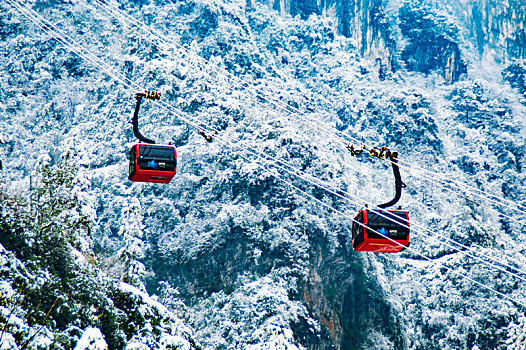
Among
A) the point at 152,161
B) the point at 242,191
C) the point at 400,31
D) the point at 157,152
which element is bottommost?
the point at 400,31

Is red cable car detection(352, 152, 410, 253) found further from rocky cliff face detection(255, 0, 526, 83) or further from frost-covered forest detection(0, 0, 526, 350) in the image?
rocky cliff face detection(255, 0, 526, 83)

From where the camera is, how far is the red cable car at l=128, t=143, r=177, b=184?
80.5ft

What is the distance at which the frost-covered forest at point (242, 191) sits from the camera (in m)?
29.3

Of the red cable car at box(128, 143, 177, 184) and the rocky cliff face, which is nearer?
the red cable car at box(128, 143, 177, 184)

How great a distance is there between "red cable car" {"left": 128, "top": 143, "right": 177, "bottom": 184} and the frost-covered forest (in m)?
1.76

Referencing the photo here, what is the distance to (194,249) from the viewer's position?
6072 cm

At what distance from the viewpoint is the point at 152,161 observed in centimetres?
2464

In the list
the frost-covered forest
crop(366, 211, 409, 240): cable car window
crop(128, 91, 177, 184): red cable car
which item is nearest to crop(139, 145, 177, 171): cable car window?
crop(128, 91, 177, 184): red cable car

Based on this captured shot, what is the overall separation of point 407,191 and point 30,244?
67172 millimetres

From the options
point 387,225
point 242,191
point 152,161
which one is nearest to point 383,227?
point 387,225

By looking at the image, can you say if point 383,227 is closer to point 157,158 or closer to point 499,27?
point 157,158

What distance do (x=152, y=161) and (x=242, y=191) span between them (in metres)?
40.4

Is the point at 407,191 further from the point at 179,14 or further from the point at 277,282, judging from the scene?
the point at 179,14

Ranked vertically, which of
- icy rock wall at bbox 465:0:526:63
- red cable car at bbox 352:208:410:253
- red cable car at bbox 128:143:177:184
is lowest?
icy rock wall at bbox 465:0:526:63
